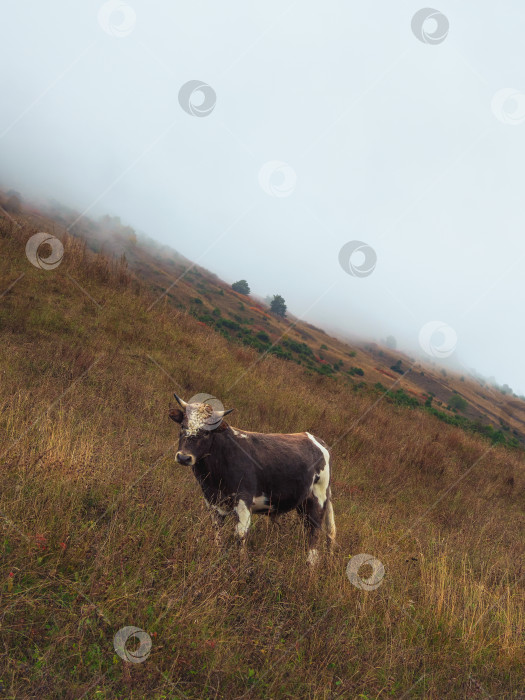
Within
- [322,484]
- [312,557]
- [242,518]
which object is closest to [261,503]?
[242,518]

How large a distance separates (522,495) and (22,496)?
15754 millimetres

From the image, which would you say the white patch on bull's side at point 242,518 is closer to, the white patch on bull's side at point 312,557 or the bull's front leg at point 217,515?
the bull's front leg at point 217,515

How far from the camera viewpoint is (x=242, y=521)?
4.73 metres

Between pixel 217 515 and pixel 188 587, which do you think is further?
pixel 217 515

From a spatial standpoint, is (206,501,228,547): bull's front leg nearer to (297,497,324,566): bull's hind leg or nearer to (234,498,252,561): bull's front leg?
(234,498,252,561): bull's front leg

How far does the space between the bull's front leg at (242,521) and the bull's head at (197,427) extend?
2.39 feet

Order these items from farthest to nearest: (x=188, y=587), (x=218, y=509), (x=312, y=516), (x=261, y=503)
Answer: (x=312, y=516) → (x=261, y=503) → (x=218, y=509) → (x=188, y=587)

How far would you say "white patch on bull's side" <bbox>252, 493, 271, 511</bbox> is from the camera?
16.5ft

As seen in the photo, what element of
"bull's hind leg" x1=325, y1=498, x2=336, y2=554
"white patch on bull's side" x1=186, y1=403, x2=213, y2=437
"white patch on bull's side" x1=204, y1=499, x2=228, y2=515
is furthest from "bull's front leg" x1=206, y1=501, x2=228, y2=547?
"bull's hind leg" x1=325, y1=498, x2=336, y2=554

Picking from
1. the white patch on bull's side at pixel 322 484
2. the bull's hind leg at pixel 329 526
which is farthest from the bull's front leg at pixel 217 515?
the bull's hind leg at pixel 329 526

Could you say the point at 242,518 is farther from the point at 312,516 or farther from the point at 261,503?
the point at 312,516

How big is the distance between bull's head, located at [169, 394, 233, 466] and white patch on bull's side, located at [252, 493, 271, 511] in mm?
880

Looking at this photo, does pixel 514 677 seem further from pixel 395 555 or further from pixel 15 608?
pixel 15 608

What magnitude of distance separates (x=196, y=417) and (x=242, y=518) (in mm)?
1279
